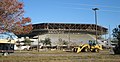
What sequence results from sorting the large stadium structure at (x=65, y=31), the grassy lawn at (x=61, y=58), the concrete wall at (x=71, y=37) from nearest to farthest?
the grassy lawn at (x=61, y=58) < the concrete wall at (x=71, y=37) < the large stadium structure at (x=65, y=31)

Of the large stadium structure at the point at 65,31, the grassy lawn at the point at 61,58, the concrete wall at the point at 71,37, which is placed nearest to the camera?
the grassy lawn at the point at 61,58

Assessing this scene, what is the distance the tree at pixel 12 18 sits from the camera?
27969mm

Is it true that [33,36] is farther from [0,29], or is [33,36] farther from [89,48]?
[0,29]

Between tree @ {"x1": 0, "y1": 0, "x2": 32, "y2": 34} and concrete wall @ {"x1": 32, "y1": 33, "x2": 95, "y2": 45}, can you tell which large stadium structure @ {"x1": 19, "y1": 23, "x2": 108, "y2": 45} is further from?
tree @ {"x1": 0, "y1": 0, "x2": 32, "y2": 34}

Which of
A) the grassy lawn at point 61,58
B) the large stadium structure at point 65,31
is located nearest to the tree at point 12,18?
the grassy lawn at point 61,58

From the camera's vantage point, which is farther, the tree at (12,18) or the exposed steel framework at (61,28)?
the exposed steel framework at (61,28)

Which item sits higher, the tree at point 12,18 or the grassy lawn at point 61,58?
the tree at point 12,18

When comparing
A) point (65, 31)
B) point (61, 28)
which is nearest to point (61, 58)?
point (61, 28)

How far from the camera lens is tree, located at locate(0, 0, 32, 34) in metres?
28.0

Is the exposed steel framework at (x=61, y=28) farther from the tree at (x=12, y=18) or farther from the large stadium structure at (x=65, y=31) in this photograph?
the tree at (x=12, y=18)

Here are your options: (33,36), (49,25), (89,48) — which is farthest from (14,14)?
(33,36)

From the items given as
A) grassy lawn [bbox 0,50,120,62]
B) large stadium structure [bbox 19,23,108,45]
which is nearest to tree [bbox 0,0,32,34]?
grassy lawn [bbox 0,50,120,62]

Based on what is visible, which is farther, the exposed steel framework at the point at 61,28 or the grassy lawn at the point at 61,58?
the exposed steel framework at the point at 61,28

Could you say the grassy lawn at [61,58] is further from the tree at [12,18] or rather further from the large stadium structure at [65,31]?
the large stadium structure at [65,31]
